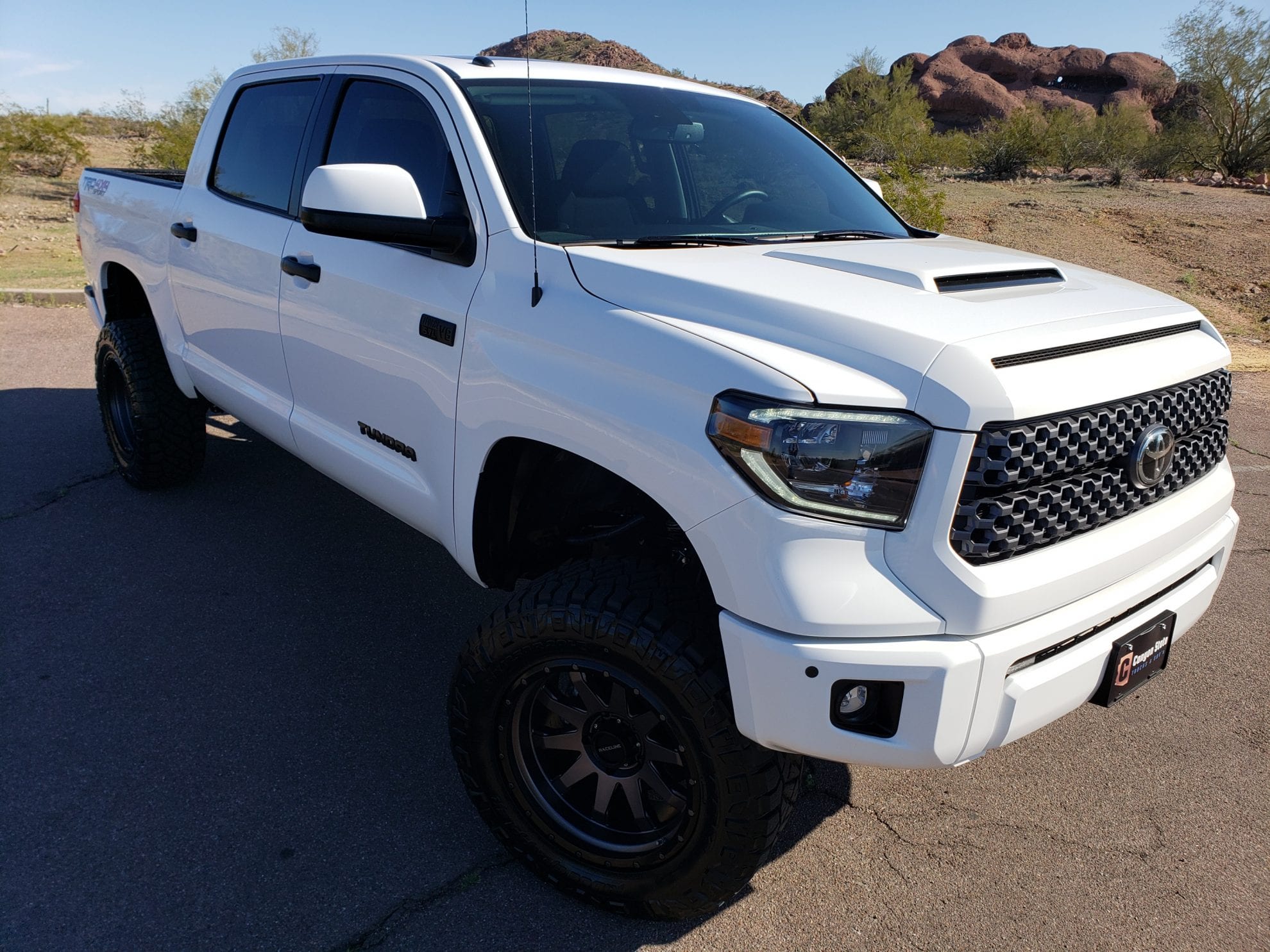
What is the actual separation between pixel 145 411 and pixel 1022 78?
182ft

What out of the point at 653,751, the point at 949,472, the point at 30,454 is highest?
the point at 949,472

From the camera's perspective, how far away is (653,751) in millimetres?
A: 2295

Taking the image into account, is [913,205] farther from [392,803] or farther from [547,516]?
[392,803]

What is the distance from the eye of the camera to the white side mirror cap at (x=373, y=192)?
8.45ft

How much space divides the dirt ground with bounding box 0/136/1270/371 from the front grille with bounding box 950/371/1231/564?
7489 mm

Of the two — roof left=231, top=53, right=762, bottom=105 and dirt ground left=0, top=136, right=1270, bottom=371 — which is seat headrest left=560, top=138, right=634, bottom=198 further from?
dirt ground left=0, top=136, right=1270, bottom=371

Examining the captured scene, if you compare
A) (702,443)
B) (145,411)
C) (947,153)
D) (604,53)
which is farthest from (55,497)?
(604,53)

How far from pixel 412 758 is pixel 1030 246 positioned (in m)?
11.8

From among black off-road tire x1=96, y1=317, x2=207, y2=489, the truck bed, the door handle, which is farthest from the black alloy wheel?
the truck bed

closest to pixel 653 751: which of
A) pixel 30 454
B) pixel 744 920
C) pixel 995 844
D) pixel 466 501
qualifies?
pixel 744 920

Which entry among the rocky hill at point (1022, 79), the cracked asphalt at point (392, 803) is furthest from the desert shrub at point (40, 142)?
the rocky hill at point (1022, 79)

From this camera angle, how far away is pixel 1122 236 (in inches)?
535

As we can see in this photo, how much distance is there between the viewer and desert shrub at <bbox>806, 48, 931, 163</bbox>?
753 inches

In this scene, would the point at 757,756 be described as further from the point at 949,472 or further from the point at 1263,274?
the point at 1263,274
